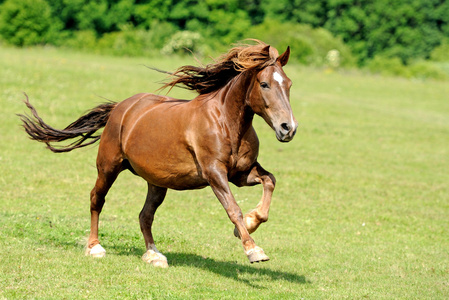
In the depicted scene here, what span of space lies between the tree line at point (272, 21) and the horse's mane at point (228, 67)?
5066 centimetres

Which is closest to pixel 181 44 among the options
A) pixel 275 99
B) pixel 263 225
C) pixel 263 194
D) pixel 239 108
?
pixel 263 225

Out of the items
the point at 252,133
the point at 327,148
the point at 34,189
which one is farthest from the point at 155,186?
the point at 327,148

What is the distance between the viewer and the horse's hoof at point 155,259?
334 inches

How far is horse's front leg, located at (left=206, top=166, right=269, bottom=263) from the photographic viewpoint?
708 centimetres

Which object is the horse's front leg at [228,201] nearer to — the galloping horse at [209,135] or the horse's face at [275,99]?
the galloping horse at [209,135]

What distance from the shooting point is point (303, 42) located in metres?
47.4

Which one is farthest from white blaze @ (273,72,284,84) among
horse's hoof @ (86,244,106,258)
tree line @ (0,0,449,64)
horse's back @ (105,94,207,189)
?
tree line @ (0,0,449,64)

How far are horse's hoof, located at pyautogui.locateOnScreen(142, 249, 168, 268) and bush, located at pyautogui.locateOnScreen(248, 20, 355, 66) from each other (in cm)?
3749

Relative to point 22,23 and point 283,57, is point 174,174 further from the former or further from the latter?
point 22,23

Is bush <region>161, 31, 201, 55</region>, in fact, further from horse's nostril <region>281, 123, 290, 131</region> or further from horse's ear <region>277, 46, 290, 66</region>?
horse's nostril <region>281, 123, 290, 131</region>

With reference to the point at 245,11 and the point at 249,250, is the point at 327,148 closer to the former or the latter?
the point at 249,250

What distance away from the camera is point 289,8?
246 feet

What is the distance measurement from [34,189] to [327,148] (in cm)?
1113

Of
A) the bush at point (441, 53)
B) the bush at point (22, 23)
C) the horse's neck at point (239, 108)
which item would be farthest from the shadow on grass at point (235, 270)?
the bush at point (441, 53)
